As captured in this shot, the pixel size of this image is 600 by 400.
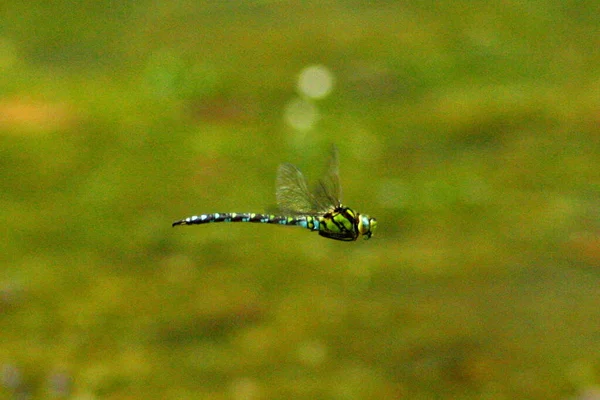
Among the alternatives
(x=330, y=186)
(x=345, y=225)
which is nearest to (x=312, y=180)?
(x=330, y=186)

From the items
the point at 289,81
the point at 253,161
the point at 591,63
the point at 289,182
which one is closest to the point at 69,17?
the point at 289,81

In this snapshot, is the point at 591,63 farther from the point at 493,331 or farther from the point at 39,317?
the point at 39,317

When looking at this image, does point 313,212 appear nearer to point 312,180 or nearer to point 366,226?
point 366,226

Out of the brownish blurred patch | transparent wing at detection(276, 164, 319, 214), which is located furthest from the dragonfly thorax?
the brownish blurred patch

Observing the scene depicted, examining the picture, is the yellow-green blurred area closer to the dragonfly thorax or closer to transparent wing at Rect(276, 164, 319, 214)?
transparent wing at Rect(276, 164, 319, 214)

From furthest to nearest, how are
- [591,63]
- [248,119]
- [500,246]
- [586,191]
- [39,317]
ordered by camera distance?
[591,63]
[248,119]
[586,191]
[500,246]
[39,317]

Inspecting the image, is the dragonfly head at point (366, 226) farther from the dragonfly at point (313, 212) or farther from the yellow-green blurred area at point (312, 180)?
the yellow-green blurred area at point (312, 180)
